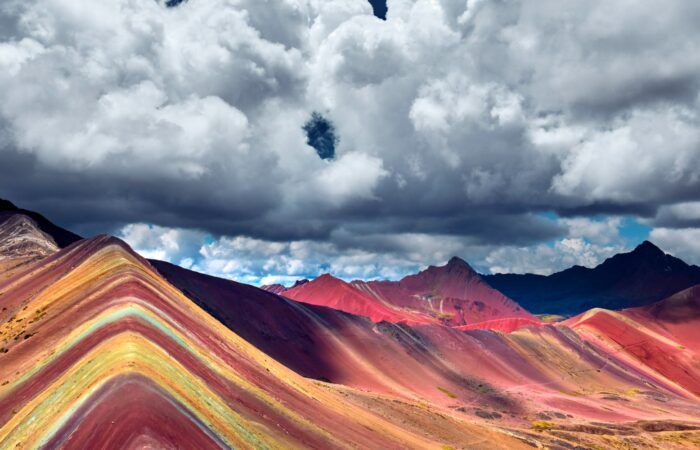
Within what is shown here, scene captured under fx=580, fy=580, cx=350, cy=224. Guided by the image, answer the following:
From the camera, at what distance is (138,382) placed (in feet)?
124

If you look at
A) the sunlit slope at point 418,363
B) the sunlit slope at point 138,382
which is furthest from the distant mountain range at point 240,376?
the sunlit slope at point 418,363

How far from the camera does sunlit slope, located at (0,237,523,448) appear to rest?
34.8 meters

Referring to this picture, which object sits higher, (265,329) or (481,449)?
(265,329)

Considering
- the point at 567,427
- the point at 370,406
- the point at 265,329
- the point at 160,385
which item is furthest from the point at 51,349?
the point at 567,427

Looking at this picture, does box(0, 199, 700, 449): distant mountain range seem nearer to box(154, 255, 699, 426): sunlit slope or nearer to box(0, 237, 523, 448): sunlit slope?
box(0, 237, 523, 448): sunlit slope

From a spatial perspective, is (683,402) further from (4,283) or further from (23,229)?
(23,229)

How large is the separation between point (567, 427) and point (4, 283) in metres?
116

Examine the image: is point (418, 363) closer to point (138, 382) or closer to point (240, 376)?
point (240, 376)

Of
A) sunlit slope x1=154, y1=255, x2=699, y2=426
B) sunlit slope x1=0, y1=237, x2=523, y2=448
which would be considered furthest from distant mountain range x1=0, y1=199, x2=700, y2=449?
sunlit slope x1=154, y1=255, x2=699, y2=426

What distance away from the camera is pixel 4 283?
106 m

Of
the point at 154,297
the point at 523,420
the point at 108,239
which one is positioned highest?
the point at 108,239

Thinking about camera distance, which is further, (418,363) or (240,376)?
(418,363)

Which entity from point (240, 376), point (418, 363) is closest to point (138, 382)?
point (240, 376)

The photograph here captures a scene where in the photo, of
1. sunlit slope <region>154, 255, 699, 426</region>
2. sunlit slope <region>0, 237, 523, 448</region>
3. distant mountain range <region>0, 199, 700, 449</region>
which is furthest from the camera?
sunlit slope <region>154, 255, 699, 426</region>
